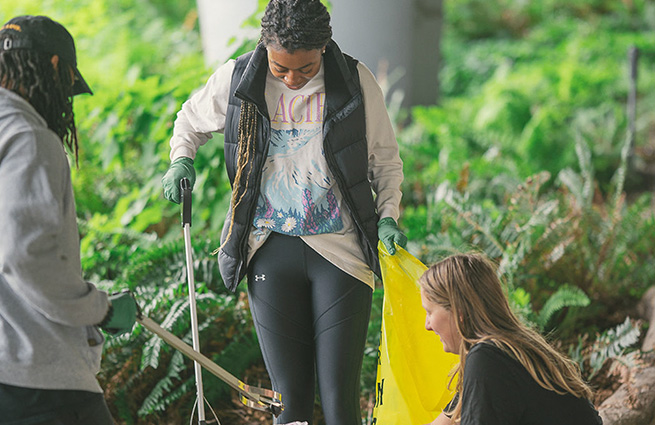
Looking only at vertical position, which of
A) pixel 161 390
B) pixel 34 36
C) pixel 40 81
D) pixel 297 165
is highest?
pixel 34 36

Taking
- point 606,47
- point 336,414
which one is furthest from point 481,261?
point 606,47

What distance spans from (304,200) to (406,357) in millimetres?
775

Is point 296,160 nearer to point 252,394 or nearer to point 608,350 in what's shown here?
point 252,394

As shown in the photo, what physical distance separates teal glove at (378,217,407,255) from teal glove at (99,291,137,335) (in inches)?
38.0

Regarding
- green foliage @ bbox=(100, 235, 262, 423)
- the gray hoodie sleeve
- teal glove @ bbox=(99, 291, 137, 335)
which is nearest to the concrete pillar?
green foliage @ bbox=(100, 235, 262, 423)

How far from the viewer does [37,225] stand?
181cm

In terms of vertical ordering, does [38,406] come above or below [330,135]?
below

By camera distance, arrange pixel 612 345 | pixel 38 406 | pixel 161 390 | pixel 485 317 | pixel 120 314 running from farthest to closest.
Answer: pixel 612 345 < pixel 161 390 < pixel 485 317 < pixel 120 314 < pixel 38 406

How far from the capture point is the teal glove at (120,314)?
2.05 meters

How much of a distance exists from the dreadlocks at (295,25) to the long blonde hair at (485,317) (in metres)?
0.84

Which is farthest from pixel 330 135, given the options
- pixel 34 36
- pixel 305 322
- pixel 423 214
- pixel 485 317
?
pixel 423 214

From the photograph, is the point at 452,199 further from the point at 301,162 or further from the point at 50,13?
the point at 50,13

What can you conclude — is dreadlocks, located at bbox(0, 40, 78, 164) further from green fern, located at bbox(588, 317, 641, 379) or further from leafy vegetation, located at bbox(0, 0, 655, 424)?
green fern, located at bbox(588, 317, 641, 379)

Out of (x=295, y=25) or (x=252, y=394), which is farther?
(x=252, y=394)
